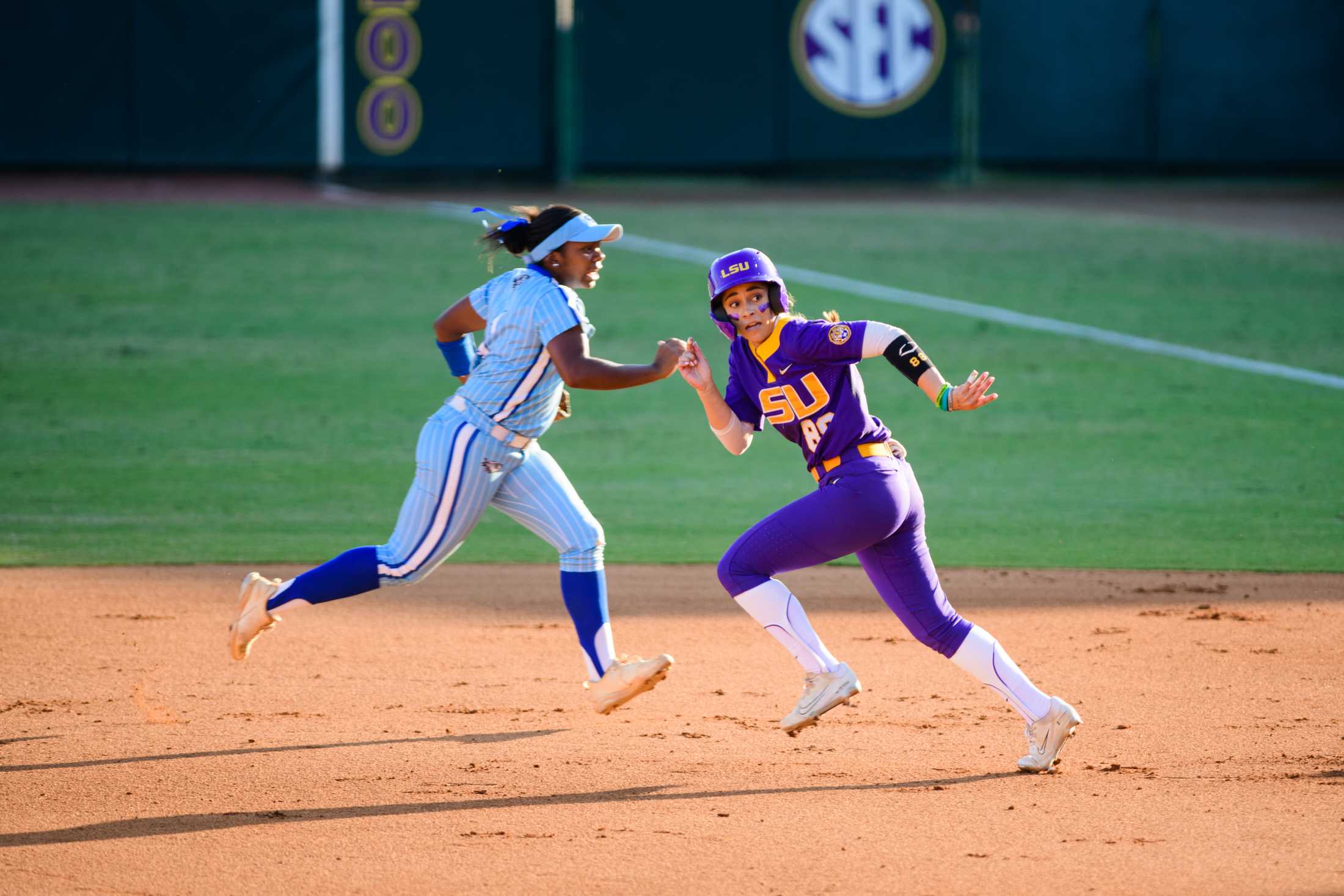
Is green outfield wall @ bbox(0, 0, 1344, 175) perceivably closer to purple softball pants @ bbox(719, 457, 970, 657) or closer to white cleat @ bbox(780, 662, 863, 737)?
purple softball pants @ bbox(719, 457, 970, 657)

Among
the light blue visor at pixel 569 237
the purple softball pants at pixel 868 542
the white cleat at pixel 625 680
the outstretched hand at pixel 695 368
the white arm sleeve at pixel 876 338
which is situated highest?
the light blue visor at pixel 569 237

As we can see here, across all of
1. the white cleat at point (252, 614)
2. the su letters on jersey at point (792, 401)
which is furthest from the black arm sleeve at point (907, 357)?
the white cleat at point (252, 614)

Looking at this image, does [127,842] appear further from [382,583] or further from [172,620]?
[172,620]

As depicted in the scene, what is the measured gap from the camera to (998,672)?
4.87m

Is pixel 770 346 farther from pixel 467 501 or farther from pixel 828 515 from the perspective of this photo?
pixel 467 501

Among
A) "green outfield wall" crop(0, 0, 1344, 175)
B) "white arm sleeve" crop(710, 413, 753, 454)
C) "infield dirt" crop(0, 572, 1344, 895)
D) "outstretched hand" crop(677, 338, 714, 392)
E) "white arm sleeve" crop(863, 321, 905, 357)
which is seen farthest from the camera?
"green outfield wall" crop(0, 0, 1344, 175)

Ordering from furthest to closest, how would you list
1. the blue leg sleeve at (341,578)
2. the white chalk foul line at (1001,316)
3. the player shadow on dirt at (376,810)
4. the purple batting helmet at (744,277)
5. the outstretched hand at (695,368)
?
1. the white chalk foul line at (1001,316)
2. the blue leg sleeve at (341,578)
3. the outstretched hand at (695,368)
4. the purple batting helmet at (744,277)
5. the player shadow on dirt at (376,810)

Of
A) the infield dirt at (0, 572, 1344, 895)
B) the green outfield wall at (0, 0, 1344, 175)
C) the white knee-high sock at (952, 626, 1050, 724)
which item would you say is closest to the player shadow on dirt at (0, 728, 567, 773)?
the infield dirt at (0, 572, 1344, 895)

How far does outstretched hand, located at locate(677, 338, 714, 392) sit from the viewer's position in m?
4.91

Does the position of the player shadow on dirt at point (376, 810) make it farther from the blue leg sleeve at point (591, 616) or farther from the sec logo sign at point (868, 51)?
the sec logo sign at point (868, 51)

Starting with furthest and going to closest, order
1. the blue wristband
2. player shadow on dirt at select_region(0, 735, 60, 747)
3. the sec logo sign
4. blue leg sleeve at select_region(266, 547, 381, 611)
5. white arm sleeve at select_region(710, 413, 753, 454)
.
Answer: the sec logo sign < the blue wristband < player shadow on dirt at select_region(0, 735, 60, 747) < blue leg sleeve at select_region(266, 547, 381, 611) < white arm sleeve at select_region(710, 413, 753, 454)

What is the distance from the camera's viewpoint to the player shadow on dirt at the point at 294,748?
5.03m

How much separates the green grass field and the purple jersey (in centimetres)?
359

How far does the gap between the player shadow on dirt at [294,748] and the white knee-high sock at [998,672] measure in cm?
156
